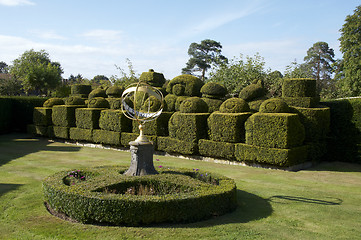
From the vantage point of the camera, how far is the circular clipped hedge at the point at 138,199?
258 inches

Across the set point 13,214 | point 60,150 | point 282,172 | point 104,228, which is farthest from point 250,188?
point 60,150

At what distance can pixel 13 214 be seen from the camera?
734 cm

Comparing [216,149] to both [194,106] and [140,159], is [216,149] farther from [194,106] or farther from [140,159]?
[140,159]

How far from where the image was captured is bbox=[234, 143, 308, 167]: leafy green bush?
12797mm

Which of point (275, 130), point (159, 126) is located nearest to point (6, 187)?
point (159, 126)

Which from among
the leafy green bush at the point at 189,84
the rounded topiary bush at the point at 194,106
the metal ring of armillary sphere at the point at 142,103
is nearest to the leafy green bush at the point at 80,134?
the metal ring of armillary sphere at the point at 142,103

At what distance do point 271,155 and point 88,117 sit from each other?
1224 cm

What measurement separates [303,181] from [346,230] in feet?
15.8

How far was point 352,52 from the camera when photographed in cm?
3141

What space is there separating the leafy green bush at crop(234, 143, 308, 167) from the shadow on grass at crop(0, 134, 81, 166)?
10289 millimetres

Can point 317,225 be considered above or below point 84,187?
below

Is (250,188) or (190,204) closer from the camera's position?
(190,204)

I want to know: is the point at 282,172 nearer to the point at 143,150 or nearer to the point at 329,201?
the point at 329,201

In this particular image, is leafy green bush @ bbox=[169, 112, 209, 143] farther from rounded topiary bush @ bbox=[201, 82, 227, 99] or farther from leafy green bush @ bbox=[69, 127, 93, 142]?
leafy green bush @ bbox=[69, 127, 93, 142]
